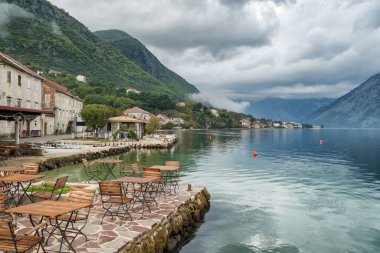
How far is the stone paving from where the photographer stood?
27.4 feet

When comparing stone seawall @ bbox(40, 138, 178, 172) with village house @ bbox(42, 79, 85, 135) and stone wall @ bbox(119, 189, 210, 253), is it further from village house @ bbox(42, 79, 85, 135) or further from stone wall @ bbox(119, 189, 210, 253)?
village house @ bbox(42, 79, 85, 135)

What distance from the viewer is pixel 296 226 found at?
1472 cm

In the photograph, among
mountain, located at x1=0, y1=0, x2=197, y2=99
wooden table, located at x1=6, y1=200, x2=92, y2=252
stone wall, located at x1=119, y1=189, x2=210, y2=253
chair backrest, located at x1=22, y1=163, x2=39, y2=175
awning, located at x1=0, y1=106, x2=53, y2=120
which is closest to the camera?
wooden table, located at x1=6, y1=200, x2=92, y2=252

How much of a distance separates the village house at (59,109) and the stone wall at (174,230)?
164 feet

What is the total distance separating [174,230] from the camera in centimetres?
1180

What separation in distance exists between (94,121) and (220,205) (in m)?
43.5

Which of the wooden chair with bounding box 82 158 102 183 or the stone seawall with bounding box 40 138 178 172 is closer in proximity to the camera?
the wooden chair with bounding box 82 158 102 183

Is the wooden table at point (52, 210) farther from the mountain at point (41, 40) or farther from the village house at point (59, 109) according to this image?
the mountain at point (41, 40)

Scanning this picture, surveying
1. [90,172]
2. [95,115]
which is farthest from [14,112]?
[95,115]

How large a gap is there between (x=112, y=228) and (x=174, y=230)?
270cm

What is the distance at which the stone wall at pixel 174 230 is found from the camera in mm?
9242

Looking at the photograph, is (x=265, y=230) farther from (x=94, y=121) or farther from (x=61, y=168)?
(x=94, y=121)

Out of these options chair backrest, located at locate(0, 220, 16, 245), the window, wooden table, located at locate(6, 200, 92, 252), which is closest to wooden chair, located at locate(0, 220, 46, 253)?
chair backrest, located at locate(0, 220, 16, 245)

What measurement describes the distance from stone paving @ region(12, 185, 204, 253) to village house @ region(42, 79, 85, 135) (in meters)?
50.7
